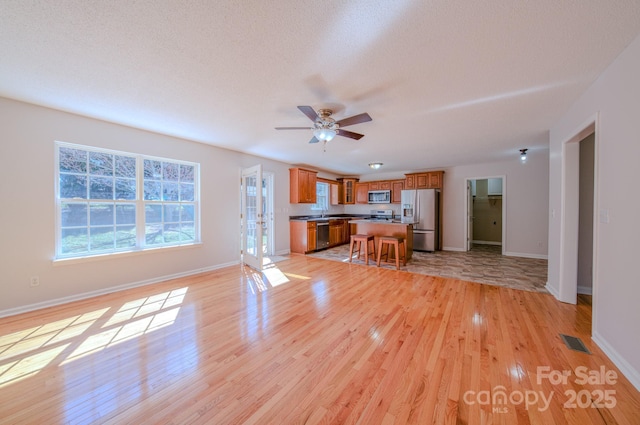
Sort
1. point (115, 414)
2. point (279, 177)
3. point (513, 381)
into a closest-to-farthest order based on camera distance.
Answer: point (115, 414), point (513, 381), point (279, 177)

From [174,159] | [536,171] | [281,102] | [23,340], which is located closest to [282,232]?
[174,159]

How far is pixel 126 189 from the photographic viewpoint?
3.65 meters

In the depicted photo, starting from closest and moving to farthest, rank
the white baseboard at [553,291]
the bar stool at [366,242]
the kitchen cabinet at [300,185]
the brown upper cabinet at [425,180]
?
the white baseboard at [553,291] → the bar stool at [366,242] → the kitchen cabinet at [300,185] → the brown upper cabinet at [425,180]

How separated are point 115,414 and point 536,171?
823 centimetres

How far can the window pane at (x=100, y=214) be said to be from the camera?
3.34 m

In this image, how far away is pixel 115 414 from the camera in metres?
1.41

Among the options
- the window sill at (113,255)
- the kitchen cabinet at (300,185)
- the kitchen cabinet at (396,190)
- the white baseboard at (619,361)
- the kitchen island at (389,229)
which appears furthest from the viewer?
the kitchen cabinet at (396,190)

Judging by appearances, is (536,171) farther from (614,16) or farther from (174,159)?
(174,159)

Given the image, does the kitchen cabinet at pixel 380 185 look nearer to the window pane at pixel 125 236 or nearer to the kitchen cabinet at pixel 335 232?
the kitchen cabinet at pixel 335 232

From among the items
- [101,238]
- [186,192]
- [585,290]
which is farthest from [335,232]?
[101,238]

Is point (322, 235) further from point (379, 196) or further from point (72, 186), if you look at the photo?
point (72, 186)

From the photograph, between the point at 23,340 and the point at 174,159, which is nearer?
the point at 23,340

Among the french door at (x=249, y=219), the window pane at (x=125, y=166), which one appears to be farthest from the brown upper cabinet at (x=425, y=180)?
the window pane at (x=125, y=166)

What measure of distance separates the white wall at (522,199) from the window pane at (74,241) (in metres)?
8.15
